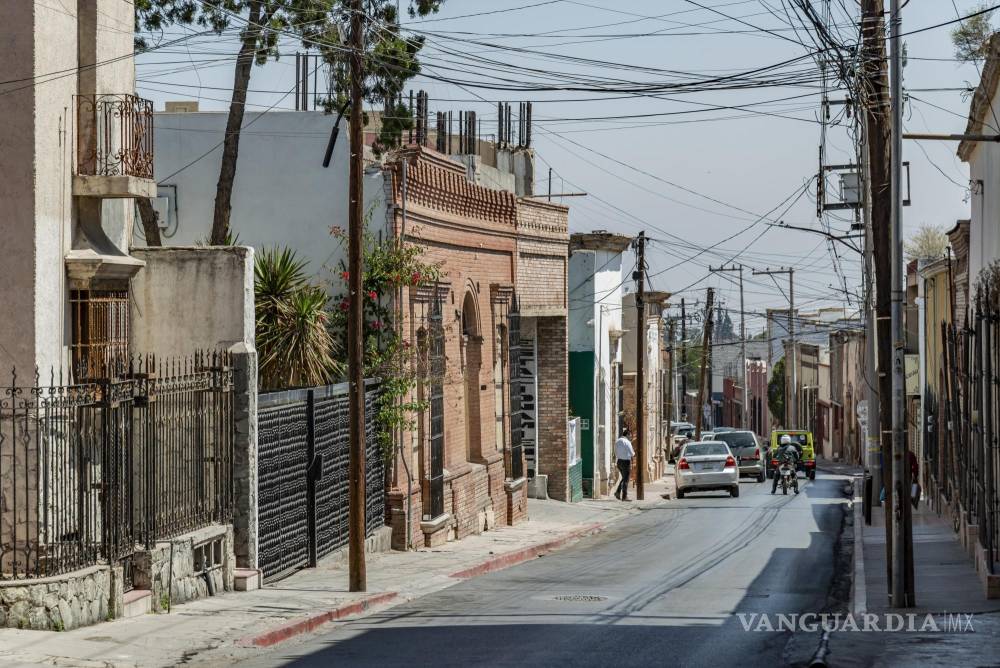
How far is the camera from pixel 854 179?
32750 mm

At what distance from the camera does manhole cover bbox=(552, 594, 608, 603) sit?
58.6 feet

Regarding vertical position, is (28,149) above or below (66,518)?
above

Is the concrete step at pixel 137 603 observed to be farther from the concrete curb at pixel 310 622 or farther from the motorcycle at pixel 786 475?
the motorcycle at pixel 786 475

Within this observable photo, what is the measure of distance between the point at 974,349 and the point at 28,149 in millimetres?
13956

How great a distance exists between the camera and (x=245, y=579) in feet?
58.4

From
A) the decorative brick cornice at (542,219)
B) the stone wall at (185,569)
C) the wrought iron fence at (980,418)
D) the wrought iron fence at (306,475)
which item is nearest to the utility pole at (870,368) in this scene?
the wrought iron fence at (980,418)

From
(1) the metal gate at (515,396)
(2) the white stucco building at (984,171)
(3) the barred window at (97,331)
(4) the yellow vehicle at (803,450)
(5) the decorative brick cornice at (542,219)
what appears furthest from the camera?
(4) the yellow vehicle at (803,450)

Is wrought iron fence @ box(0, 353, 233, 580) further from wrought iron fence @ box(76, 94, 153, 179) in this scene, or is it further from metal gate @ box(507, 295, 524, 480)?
metal gate @ box(507, 295, 524, 480)

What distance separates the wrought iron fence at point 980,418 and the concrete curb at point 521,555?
764cm

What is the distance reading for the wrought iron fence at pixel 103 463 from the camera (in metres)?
13.9

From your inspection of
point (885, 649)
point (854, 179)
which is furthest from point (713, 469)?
point (885, 649)

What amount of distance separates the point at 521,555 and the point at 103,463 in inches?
460

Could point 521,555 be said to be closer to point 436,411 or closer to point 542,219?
point 436,411

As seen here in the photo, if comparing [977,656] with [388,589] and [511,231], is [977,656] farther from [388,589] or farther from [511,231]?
[511,231]
